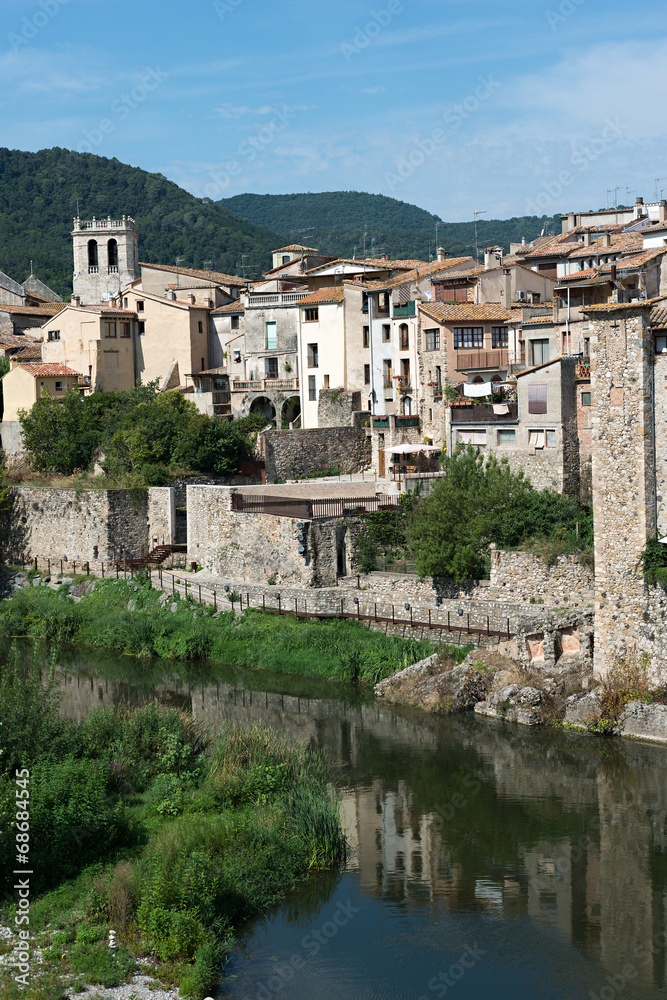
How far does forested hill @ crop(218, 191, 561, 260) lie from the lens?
10919 centimetres

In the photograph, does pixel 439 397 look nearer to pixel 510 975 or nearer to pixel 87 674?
pixel 87 674

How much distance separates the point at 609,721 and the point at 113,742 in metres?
10.5

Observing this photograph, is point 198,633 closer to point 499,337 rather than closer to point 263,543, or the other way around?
point 263,543

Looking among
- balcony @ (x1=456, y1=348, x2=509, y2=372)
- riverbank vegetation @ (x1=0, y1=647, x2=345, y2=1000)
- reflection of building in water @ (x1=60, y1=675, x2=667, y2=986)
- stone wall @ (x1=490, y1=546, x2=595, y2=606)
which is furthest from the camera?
balcony @ (x1=456, y1=348, x2=509, y2=372)

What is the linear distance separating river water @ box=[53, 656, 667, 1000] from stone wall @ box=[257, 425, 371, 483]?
643 inches

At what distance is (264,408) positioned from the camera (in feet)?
160

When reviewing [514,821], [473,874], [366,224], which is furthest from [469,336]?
[366,224]

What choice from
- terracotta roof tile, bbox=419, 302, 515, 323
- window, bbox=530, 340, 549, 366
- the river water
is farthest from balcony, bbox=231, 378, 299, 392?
the river water

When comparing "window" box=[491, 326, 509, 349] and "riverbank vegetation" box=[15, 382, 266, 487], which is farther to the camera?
"riverbank vegetation" box=[15, 382, 266, 487]

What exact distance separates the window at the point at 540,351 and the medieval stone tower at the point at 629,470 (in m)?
12.4

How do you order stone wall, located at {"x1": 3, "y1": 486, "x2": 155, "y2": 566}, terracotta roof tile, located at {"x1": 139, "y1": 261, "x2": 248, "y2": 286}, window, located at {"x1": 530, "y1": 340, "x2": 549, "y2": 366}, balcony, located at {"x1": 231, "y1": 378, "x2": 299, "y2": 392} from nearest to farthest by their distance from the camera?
window, located at {"x1": 530, "y1": 340, "x2": 549, "y2": 366}, stone wall, located at {"x1": 3, "y1": 486, "x2": 155, "y2": 566}, balcony, located at {"x1": 231, "y1": 378, "x2": 299, "y2": 392}, terracotta roof tile, located at {"x1": 139, "y1": 261, "x2": 248, "y2": 286}

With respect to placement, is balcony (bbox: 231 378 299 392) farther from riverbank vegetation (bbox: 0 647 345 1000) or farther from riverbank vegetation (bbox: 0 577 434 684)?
riverbank vegetation (bbox: 0 647 345 1000)

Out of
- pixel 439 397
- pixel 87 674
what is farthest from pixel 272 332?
pixel 87 674
